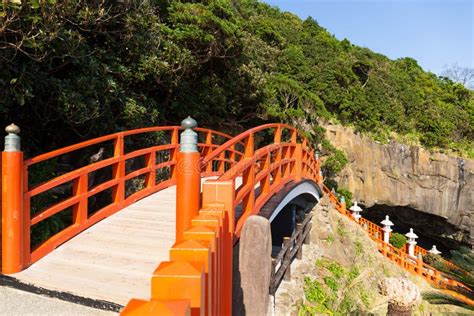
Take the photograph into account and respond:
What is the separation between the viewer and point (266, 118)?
15.4 m

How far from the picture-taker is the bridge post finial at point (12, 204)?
10.3ft

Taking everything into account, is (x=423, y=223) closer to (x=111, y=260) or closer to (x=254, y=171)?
(x=254, y=171)

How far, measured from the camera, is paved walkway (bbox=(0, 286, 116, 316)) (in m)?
2.55

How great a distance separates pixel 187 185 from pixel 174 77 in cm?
682

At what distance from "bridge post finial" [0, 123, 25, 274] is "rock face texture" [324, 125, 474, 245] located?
17.6 metres

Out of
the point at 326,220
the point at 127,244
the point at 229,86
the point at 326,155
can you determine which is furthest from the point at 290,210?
the point at 326,155

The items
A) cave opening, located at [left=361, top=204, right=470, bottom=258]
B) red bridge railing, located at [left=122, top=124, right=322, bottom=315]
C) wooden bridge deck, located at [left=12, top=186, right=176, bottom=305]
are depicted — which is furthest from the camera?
cave opening, located at [left=361, top=204, right=470, bottom=258]

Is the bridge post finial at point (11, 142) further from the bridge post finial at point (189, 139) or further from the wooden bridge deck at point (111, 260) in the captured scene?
the bridge post finial at point (189, 139)

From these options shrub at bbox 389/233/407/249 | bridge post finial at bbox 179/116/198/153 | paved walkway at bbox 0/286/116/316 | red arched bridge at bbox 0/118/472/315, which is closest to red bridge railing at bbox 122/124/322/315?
red arched bridge at bbox 0/118/472/315

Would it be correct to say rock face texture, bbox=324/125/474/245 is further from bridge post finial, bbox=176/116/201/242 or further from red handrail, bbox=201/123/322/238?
bridge post finial, bbox=176/116/201/242

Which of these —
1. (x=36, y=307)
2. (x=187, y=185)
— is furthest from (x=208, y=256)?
(x=36, y=307)

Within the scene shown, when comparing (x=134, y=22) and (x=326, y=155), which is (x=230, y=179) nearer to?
(x=134, y=22)

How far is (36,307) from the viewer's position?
263 centimetres

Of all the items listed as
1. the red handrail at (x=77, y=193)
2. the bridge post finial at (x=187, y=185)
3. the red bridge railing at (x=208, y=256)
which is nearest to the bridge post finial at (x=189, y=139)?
the bridge post finial at (x=187, y=185)
